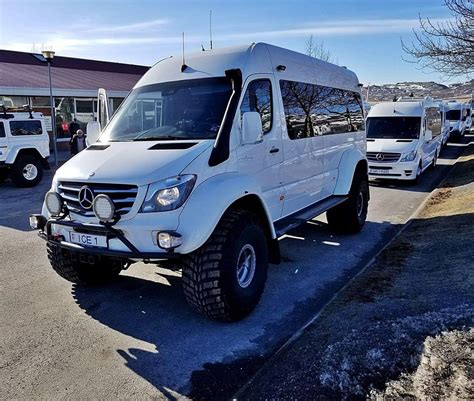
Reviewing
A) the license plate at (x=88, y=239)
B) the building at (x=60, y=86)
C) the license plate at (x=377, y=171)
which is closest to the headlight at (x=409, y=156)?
the license plate at (x=377, y=171)

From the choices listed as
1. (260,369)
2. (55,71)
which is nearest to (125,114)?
(260,369)

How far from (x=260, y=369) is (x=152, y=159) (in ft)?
6.57

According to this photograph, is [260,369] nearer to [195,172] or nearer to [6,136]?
[195,172]

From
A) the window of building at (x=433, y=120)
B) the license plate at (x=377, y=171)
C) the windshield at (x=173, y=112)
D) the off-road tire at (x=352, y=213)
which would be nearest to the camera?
the windshield at (x=173, y=112)

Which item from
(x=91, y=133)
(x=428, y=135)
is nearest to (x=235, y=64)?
(x=91, y=133)

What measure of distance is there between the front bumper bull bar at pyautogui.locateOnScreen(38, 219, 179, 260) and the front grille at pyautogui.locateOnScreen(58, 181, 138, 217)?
138 mm

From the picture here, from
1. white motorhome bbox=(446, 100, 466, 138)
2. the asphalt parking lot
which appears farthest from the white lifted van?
white motorhome bbox=(446, 100, 466, 138)

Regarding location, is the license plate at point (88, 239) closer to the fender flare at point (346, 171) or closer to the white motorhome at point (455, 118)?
the fender flare at point (346, 171)

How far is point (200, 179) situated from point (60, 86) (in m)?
20.7

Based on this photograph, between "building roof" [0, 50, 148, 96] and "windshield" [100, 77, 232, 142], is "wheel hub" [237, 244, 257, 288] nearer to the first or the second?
"windshield" [100, 77, 232, 142]

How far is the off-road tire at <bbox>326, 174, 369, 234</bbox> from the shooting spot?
719 cm

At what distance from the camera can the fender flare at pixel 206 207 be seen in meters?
3.54

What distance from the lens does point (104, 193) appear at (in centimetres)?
380

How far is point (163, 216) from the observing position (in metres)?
3.58
